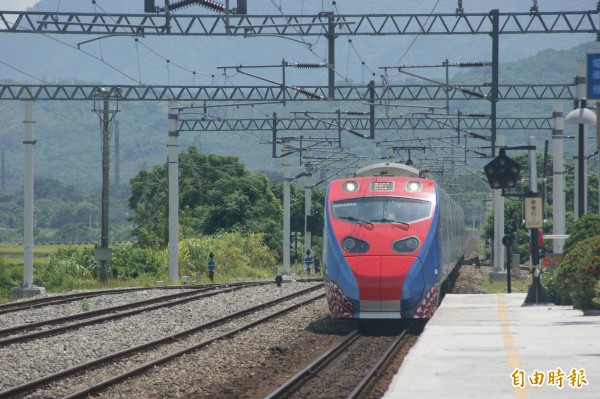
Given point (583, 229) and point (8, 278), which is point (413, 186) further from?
point (8, 278)

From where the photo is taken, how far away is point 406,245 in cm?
2216

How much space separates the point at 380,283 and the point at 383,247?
815 millimetres

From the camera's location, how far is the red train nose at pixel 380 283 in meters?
21.6

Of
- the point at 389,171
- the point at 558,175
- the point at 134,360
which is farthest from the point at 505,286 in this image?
the point at 134,360

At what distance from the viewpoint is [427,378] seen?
1352 cm

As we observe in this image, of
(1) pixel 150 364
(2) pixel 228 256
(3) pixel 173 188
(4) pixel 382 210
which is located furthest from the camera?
(2) pixel 228 256

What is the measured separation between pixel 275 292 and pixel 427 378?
24.3 m

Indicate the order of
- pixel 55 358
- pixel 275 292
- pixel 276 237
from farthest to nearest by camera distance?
1. pixel 276 237
2. pixel 275 292
3. pixel 55 358

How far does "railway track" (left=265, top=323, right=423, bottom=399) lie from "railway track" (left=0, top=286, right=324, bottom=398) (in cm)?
245

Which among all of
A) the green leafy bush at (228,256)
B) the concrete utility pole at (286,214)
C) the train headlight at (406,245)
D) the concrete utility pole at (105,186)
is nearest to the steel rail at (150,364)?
the train headlight at (406,245)

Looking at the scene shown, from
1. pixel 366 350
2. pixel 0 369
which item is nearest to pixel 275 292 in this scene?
pixel 366 350

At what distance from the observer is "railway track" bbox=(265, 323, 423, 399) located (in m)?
14.4

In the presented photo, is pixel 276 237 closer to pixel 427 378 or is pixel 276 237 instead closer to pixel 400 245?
pixel 400 245

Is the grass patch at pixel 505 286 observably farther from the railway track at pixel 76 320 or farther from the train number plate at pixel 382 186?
the train number plate at pixel 382 186
